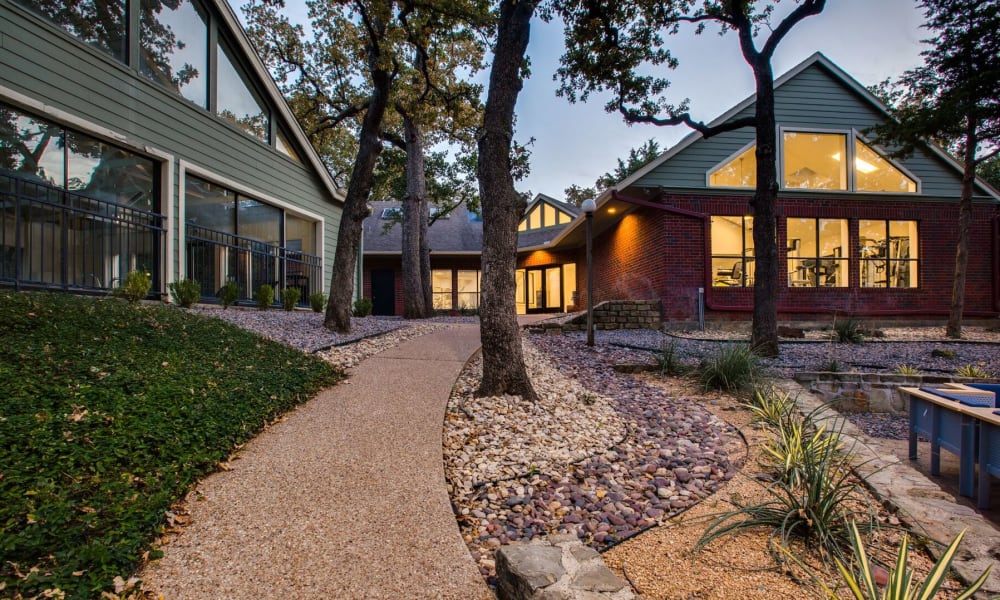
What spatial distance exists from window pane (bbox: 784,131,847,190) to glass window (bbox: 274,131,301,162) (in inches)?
430

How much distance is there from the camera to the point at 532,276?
1969cm

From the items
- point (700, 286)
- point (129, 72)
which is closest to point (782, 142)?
point (700, 286)

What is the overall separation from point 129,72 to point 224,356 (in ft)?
16.5

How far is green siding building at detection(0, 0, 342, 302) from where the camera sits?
5.59m

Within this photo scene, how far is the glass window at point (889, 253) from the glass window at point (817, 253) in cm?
49

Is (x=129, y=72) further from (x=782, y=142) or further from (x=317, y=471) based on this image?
(x=782, y=142)

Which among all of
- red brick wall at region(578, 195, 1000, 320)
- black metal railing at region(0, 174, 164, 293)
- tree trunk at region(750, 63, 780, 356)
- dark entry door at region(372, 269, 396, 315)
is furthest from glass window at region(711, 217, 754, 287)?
dark entry door at region(372, 269, 396, 315)

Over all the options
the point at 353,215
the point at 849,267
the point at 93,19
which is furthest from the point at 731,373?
the point at 93,19

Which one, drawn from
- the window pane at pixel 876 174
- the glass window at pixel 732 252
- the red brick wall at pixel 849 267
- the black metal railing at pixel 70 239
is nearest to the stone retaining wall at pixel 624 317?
the red brick wall at pixel 849 267

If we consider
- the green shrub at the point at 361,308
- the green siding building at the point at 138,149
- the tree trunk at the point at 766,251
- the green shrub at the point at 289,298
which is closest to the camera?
the green siding building at the point at 138,149

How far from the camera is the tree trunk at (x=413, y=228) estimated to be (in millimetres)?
12711

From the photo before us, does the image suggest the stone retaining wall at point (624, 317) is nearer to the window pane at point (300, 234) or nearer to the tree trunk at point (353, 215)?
the tree trunk at point (353, 215)

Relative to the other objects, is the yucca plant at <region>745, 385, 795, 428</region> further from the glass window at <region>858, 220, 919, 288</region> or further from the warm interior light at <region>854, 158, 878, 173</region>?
the warm interior light at <region>854, 158, 878, 173</region>

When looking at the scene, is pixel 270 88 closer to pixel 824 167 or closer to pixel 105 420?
pixel 105 420
